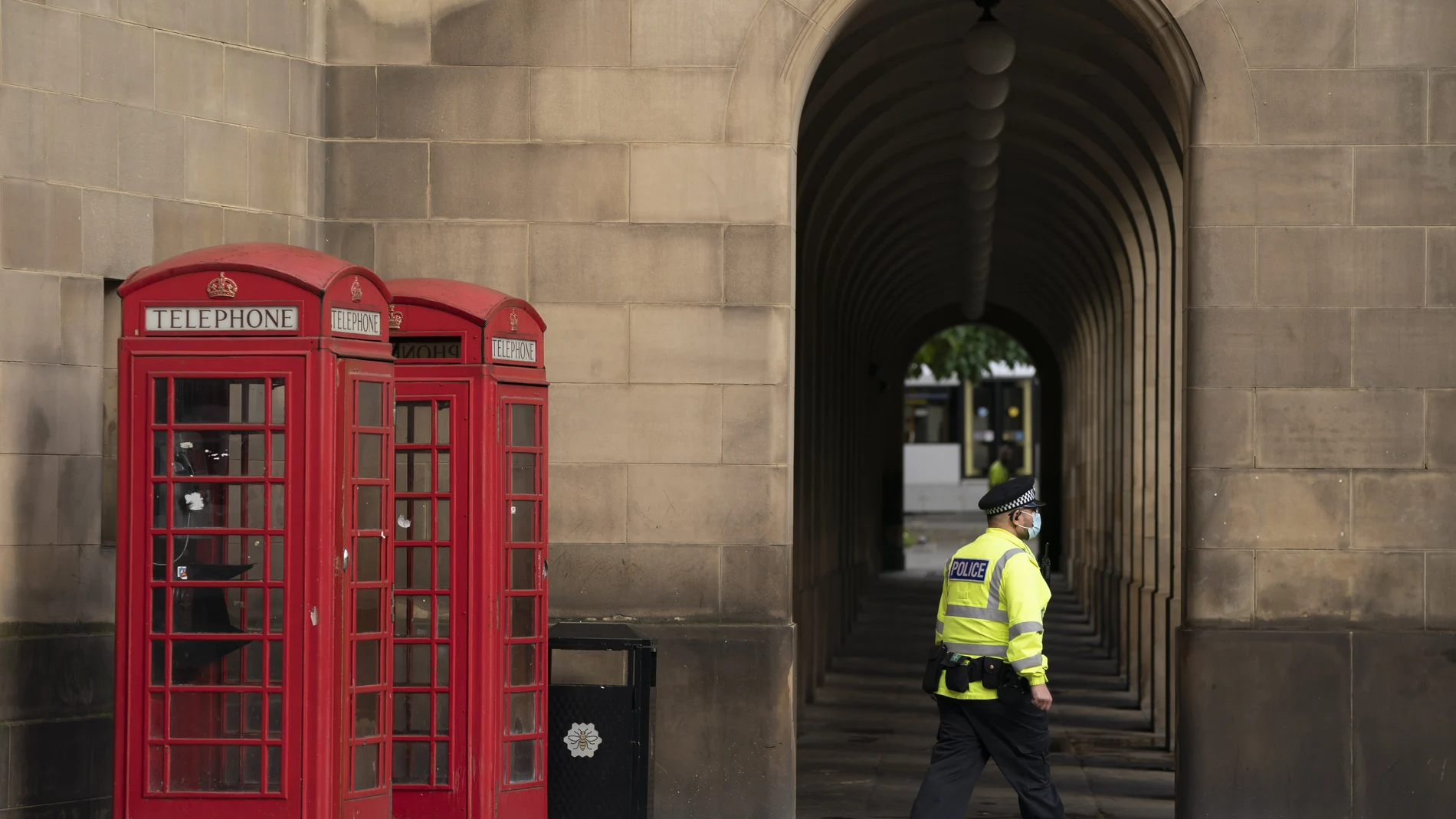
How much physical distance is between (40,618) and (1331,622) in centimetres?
684

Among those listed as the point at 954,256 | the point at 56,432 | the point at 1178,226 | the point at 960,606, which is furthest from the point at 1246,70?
the point at 954,256

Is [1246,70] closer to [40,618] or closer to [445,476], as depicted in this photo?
[445,476]

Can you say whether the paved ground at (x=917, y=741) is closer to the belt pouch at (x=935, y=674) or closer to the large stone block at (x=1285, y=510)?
the large stone block at (x=1285, y=510)

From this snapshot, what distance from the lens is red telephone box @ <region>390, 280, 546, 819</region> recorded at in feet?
28.0

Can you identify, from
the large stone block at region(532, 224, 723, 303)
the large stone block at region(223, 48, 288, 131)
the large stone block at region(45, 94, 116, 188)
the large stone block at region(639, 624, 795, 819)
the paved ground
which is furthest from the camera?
the paved ground

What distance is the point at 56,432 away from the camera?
9.28 metres

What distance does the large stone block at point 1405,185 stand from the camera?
10.2 metres

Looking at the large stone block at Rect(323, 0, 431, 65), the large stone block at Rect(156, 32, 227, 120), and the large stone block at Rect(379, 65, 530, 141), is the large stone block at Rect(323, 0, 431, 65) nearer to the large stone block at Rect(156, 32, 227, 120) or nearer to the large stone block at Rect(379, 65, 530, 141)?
the large stone block at Rect(379, 65, 530, 141)

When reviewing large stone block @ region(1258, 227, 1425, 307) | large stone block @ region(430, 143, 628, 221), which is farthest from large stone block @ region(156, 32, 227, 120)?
large stone block @ region(1258, 227, 1425, 307)

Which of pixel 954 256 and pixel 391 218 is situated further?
pixel 954 256

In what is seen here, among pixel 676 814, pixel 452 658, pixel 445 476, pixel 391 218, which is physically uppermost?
→ pixel 391 218

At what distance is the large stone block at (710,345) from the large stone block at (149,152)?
264 centimetres

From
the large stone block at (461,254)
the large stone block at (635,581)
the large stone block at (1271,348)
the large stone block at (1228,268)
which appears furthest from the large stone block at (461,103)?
the large stone block at (1271,348)

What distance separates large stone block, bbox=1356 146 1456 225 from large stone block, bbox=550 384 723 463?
377 cm
